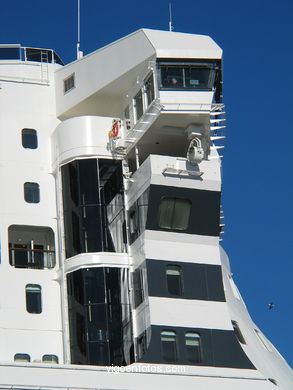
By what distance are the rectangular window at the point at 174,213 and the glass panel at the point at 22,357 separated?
6562mm

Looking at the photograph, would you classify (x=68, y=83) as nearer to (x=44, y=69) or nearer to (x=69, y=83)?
(x=69, y=83)

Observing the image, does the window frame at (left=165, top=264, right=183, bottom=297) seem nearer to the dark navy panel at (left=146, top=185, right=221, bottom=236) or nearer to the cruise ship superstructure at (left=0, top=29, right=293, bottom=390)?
the cruise ship superstructure at (left=0, top=29, right=293, bottom=390)

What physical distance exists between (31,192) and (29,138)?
220cm

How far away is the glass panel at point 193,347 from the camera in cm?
4347

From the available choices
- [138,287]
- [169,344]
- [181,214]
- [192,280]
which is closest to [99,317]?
[138,287]

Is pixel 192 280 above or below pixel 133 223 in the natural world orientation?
below

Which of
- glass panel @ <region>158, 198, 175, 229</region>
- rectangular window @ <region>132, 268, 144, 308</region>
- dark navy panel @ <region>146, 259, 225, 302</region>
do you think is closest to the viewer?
dark navy panel @ <region>146, 259, 225, 302</region>

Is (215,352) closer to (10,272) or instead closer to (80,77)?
(10,272)

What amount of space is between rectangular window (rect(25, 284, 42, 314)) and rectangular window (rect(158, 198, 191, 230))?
4.88 m

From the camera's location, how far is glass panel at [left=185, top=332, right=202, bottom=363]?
1711 inches

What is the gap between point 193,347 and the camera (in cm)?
4366

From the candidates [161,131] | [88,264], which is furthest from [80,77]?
[88,264]

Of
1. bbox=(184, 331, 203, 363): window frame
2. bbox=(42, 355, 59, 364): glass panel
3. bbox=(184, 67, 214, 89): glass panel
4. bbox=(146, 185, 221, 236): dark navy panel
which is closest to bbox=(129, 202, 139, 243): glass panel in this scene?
bbox=(146, 185, 221, 236): dark navy panel

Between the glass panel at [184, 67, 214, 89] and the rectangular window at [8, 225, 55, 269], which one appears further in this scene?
the glass panel at [184, 67, 214, 89]
